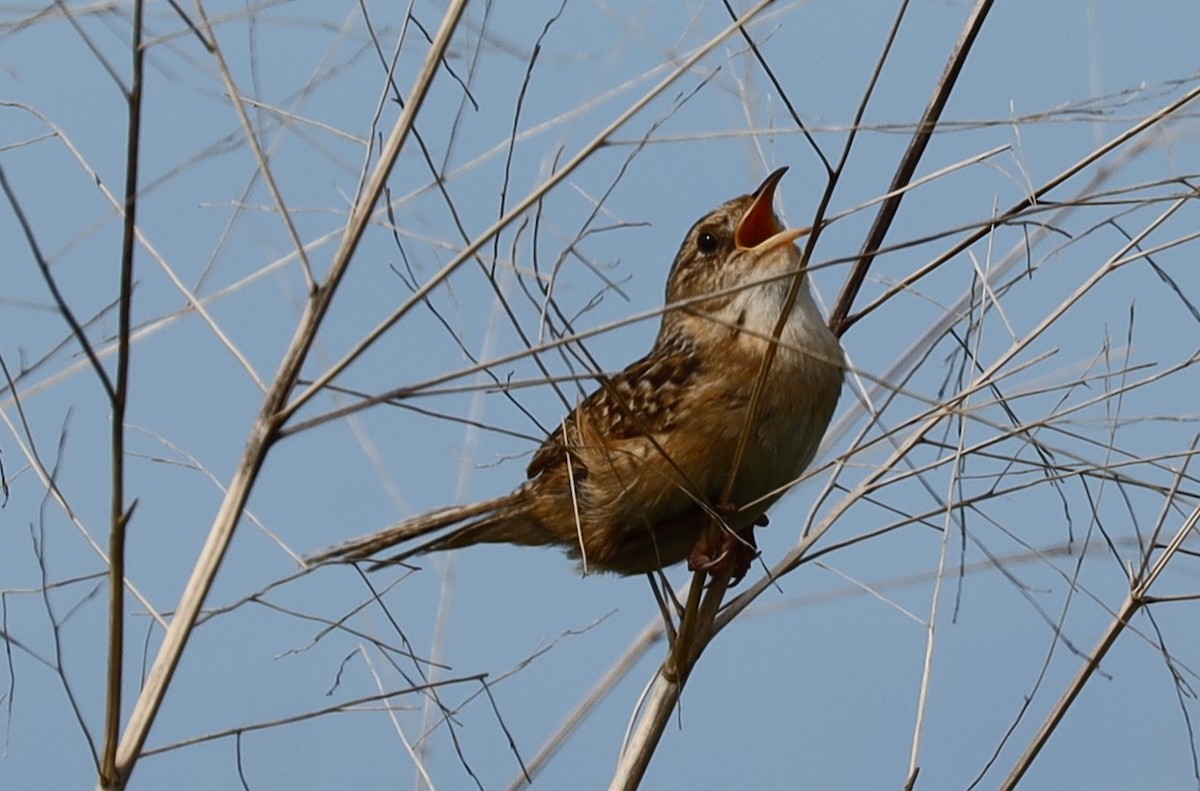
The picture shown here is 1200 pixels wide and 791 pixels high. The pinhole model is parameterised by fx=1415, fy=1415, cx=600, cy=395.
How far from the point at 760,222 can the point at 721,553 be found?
1123mm

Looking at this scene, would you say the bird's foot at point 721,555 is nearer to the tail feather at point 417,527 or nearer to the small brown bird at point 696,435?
the small brown bird at point 696,435

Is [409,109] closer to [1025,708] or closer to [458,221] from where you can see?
[458,221]

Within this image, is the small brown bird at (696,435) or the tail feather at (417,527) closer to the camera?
the tail feather at (417,527)

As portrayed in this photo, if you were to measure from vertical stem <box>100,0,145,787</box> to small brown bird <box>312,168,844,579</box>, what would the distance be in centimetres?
128

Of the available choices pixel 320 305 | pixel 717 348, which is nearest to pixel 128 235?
pixel 320 305

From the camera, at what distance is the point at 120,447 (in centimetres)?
163

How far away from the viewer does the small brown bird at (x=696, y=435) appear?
10.7 ft

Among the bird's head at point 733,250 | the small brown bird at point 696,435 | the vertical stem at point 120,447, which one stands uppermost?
the bird's head at point 733,250

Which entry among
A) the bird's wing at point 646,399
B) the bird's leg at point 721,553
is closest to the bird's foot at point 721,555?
the bird's leg at point 721,553

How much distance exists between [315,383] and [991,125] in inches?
40.2

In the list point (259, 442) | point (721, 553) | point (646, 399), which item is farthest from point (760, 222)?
point (259, 442)

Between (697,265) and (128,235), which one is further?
(697,265)

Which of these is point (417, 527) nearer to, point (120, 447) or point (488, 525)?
point (488, 525)

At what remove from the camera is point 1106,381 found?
261 cm
